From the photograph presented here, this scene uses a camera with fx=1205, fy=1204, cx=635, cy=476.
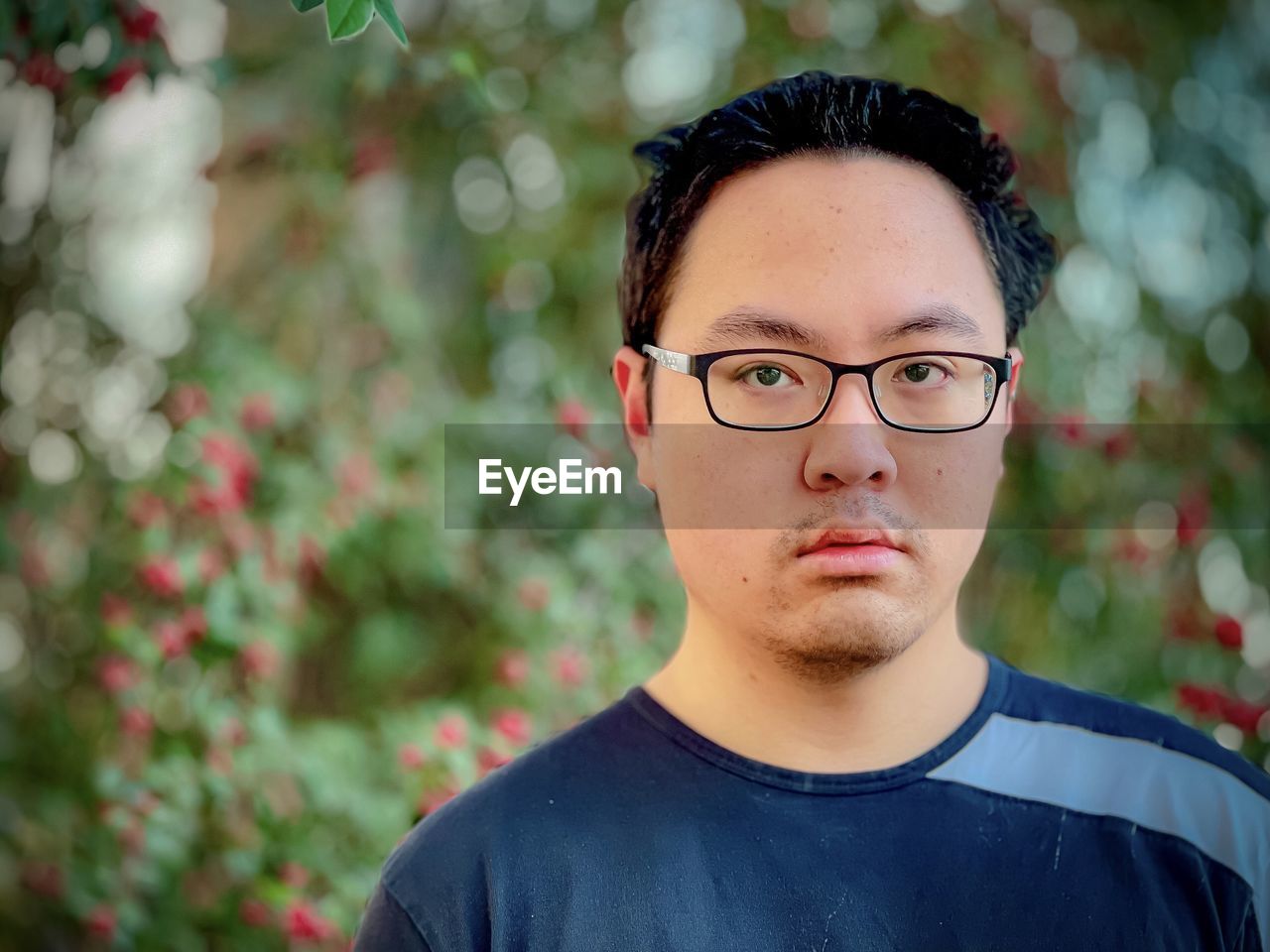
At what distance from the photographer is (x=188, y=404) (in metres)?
2.05

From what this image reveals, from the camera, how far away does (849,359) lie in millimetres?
1020

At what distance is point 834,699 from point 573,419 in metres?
1.15

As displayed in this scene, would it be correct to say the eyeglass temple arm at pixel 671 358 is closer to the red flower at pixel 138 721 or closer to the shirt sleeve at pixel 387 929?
the shirt sleeve at pixel 387 929

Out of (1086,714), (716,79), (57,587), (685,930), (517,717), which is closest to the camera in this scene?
(685,930)

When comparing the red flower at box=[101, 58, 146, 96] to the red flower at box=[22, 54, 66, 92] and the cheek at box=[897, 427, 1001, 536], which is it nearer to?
the red flower at box=[22, 54, 66, 92]

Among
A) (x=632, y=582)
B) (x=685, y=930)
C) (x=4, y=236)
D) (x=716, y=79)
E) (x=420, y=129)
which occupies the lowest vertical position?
(x=685, y=930)

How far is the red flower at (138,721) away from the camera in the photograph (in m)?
1.98

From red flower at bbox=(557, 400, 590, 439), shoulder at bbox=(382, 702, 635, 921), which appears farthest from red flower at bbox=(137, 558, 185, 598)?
shoulder at bbox=(382, 702, 635, 921)

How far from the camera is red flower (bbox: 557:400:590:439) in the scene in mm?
2164

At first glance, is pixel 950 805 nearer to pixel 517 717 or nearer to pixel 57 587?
pixel 517 717

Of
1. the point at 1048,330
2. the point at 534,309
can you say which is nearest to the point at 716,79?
the point at 534,309

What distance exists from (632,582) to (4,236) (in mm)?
1360

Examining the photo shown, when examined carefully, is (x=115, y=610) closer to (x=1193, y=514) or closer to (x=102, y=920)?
(x=102, y=920)

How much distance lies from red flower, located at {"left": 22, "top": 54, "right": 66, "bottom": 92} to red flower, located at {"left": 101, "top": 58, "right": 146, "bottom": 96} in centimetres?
10
